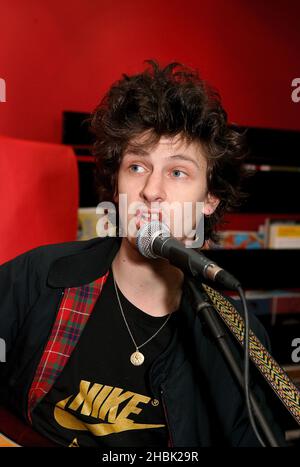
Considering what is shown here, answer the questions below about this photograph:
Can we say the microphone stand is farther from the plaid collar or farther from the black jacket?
the plaid collar

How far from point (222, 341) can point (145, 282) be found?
0.57 metres

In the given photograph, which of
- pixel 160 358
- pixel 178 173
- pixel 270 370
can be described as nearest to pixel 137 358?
pixel 160 358

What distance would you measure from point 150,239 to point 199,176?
1.39 feet

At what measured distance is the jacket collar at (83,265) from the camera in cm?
125

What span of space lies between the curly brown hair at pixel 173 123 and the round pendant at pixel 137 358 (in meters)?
0.46

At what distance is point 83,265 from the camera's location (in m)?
1.29

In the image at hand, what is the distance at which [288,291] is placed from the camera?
2574mm

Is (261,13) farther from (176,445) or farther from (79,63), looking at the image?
(176,445)

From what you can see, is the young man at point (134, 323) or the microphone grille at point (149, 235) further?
the young man at point (134, 323)

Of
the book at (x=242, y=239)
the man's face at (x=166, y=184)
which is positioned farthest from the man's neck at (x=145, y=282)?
the book at (x=242, y=239)

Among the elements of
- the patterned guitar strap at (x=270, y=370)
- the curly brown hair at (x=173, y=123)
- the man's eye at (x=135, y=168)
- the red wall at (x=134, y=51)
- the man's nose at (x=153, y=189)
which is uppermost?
the red wall at (x=134, y=51)

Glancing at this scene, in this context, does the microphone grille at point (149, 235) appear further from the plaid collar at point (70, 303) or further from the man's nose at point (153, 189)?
the plaid collar at point (70, 303)

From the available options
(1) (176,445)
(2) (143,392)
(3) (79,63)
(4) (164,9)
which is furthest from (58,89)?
(1) (176,445)

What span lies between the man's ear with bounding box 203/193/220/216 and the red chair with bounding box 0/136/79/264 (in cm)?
53
